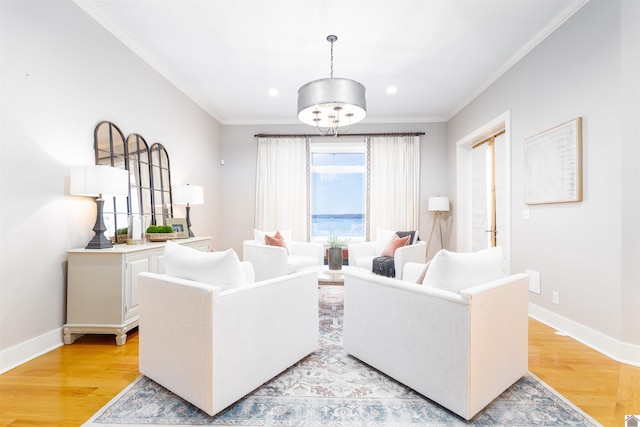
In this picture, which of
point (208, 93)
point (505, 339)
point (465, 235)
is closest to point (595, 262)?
point (505, 339)

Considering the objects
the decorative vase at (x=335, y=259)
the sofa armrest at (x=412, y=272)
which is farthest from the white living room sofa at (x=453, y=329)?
the decorative vase at (x=335, y=259)

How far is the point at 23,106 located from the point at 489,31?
3881 mm

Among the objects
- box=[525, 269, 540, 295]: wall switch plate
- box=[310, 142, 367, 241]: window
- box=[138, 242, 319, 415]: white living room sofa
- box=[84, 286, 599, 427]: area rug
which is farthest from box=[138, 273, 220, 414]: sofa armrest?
box=[310, 142, 367, 241]: window

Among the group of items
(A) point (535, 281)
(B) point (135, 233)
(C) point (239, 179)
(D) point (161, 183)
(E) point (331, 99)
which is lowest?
(A) point (535, 281)

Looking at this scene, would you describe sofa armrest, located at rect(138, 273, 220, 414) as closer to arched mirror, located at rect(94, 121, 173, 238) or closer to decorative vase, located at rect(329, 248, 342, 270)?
arched mirror, located at rect(94, 121, 173, 238)

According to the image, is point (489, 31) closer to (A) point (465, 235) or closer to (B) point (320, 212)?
(A) point (465, 235)

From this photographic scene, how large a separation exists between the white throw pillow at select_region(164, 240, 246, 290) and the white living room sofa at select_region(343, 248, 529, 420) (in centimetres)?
82

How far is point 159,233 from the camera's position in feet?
10.6

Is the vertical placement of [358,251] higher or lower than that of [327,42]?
lower

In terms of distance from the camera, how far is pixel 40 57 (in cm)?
220

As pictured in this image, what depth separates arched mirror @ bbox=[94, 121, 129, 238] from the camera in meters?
2.73

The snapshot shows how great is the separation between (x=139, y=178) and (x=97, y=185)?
1.03 metres

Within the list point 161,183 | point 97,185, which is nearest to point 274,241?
point 161,183

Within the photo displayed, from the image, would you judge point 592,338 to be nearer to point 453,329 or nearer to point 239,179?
point 453,329
